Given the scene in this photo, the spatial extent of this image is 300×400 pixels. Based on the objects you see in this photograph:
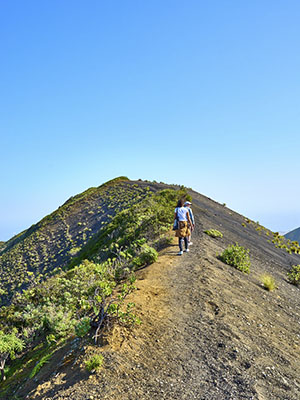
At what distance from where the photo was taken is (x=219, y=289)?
8125 mm

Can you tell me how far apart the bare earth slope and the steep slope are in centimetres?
1860

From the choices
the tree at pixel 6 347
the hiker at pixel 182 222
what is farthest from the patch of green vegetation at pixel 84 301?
the hiker at pixel 182 222

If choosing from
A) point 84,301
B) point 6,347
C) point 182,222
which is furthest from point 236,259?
point 6,347

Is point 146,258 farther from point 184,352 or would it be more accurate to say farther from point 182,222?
point 184,352

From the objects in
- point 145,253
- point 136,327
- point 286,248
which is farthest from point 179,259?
point 286,248

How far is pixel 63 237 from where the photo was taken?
1297 inches

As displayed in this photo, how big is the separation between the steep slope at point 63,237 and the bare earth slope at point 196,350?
18.6m

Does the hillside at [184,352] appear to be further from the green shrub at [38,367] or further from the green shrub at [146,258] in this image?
the green shrub at [146,258]

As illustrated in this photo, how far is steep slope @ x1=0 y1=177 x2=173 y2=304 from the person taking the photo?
1057 inches

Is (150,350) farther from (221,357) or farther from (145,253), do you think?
(145,253)

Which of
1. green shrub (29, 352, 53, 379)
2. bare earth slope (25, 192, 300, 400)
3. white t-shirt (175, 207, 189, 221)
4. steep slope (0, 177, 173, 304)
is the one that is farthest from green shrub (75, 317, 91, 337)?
steep slope (0, 177, 173, 304)

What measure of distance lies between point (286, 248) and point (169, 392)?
22.2 m

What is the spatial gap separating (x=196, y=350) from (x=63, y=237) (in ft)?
97.1

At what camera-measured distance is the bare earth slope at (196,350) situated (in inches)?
174
